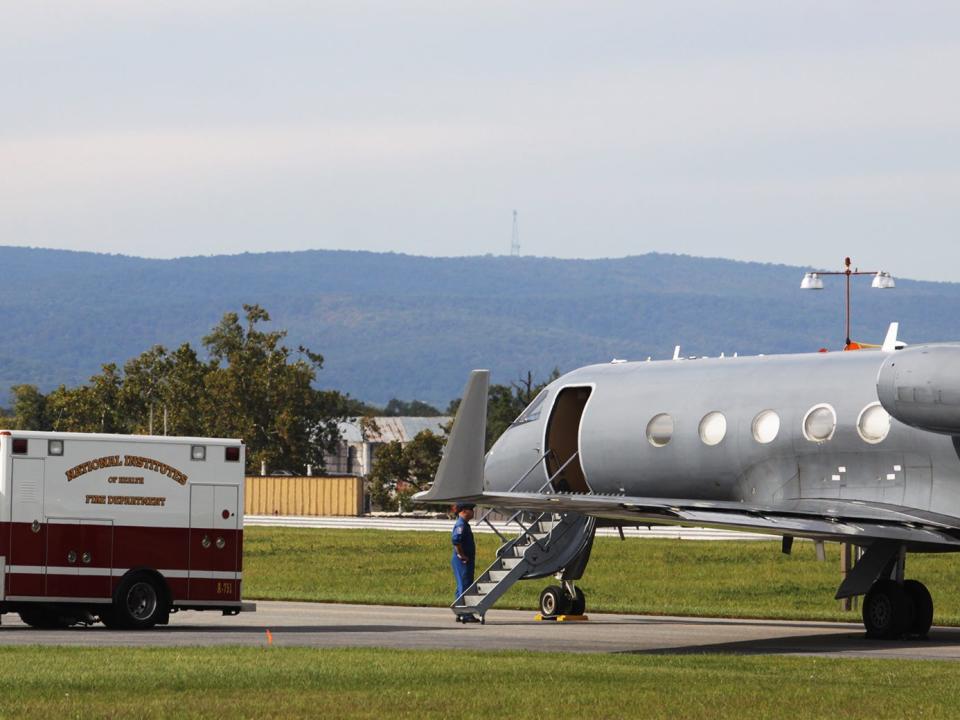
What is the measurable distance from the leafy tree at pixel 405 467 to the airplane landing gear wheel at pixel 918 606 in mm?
99713

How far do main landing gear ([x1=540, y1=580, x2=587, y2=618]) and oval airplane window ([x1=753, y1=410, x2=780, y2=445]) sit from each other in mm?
5298

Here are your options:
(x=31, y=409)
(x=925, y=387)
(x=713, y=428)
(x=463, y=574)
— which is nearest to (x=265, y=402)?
(x=31, y=409)

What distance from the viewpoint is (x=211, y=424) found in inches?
4365

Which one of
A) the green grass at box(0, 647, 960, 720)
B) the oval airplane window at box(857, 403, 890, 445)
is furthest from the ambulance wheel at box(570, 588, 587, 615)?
the green grass at box(0, 647, 960, 720)

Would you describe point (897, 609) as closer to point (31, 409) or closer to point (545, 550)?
point (545, 550)

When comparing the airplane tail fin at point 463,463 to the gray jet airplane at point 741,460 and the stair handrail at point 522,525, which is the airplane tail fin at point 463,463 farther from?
the stair handrail at point 522,525

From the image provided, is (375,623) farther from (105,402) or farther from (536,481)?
(105,402)

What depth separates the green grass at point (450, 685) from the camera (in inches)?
653

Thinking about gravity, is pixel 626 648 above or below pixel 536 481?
below

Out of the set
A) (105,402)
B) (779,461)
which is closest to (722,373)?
(779,461)

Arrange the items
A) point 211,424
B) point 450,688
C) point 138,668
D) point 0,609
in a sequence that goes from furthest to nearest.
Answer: point 211,424 → point 0,609 → point 138,668 → point 450,688

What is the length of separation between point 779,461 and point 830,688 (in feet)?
30.5

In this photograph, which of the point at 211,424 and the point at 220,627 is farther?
the point at 211,424

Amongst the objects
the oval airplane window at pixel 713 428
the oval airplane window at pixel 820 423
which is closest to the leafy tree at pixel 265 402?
the oval airplane window at pixel 713 428
